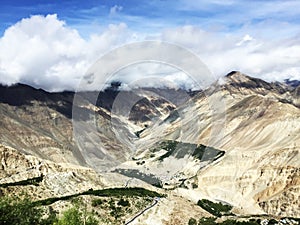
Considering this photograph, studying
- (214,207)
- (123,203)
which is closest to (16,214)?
(123,203)

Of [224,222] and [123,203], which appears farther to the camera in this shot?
[224,222]

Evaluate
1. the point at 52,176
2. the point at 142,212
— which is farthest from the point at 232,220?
the point at 52,176

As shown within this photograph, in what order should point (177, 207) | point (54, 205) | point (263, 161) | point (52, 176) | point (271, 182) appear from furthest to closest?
point (263, 161) < point (271, 182) < point (52, 176) < point (177, 207) < point (54, 205)

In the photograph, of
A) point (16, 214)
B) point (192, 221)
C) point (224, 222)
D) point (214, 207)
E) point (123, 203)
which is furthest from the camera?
point (214, 207)

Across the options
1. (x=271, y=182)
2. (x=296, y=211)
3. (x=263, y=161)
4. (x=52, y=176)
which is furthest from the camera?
(x=263, y=161)

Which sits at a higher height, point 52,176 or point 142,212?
point 52,176

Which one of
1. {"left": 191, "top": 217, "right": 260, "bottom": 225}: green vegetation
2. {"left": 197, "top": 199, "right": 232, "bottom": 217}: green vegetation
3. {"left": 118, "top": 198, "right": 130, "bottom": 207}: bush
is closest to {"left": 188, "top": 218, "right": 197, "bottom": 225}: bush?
{"left": 191, "top": 217, "right": 260, "bottom": 225}: green vegetation

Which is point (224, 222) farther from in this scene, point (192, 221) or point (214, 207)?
point (214, 207)

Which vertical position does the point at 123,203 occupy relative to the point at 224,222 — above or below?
above

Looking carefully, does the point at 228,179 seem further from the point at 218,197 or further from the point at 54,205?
the point at 54,205

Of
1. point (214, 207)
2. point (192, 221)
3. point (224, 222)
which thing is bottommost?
point (214, 207)

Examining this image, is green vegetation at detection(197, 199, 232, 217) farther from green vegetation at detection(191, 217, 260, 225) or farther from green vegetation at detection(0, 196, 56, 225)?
green vegetation at detection(0, 196, 56, 225)
